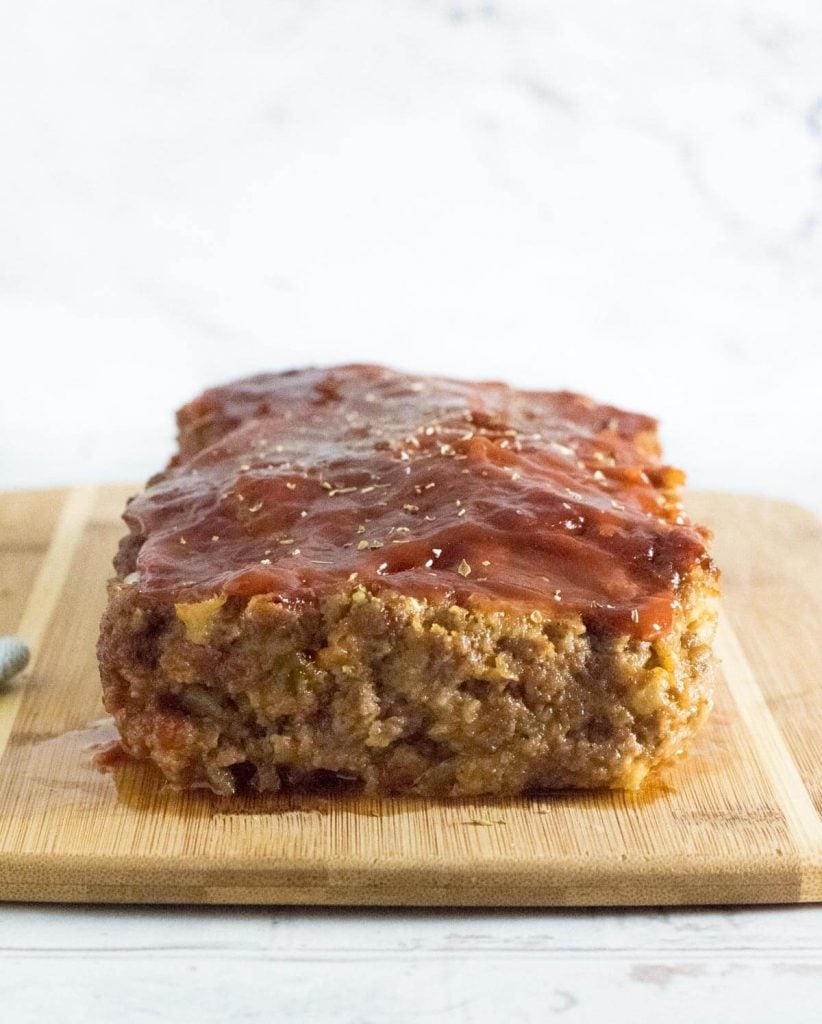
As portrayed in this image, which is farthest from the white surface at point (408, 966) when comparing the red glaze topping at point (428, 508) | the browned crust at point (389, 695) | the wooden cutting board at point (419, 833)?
the red glaze topping at point (428, 508)

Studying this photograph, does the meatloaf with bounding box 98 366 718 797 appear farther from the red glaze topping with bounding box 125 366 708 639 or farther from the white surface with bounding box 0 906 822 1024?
the white surface with bounding box 0 906 822 1024

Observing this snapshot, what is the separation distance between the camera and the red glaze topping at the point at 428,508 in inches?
155

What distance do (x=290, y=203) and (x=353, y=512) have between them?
4451 millimetres

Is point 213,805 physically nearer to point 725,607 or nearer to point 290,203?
point 725,607

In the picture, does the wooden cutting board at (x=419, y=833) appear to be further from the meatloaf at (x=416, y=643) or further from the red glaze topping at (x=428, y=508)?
the red glaze topping at (x=428, y=508)

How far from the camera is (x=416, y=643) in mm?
3832

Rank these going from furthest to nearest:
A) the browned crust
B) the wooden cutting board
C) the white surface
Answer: the browned crust < the wooden cutting board < the white surface

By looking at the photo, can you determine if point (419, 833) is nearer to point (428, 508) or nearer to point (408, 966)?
point (408, 966)

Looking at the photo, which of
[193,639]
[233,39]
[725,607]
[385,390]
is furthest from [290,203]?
[193,639]

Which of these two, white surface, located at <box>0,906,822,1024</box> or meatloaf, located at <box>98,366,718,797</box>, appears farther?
meatloaf, located at <box>98,366,718,797</box>

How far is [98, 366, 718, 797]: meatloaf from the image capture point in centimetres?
387

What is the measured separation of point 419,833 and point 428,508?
982 millimetres

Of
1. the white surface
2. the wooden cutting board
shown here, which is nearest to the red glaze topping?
the wooden cutting board

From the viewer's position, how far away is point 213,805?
3965 mm
